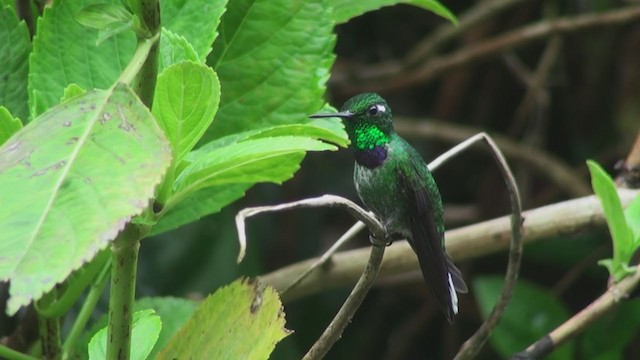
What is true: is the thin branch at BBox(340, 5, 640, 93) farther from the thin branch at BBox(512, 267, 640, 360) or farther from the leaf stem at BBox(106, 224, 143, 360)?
the leaf stem at BBox(106, 224, 143, 360)

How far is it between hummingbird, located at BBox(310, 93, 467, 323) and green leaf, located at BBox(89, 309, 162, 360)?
399mm

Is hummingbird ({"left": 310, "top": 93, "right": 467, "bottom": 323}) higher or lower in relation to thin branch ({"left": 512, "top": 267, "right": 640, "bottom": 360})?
higher

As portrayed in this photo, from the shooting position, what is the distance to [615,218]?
1.22 meters

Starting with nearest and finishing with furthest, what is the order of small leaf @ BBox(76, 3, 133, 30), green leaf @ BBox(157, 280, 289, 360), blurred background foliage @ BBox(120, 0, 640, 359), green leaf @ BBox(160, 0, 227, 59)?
small leaf @ BBox(76, 3, 133, 30) → green leaf @ BBox(157, 280, 289, 360) → green leaf @ BBox(160, 0, 227, 59) → blurred background foliage @ BBox(120, 0, 640, 359)

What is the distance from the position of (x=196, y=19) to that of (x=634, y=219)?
60cm

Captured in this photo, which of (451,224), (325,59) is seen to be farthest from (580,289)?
(325,59)

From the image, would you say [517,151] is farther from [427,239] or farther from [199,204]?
[199,204]

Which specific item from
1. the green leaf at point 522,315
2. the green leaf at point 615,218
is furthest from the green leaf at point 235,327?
A: the green leaf at point 522,315

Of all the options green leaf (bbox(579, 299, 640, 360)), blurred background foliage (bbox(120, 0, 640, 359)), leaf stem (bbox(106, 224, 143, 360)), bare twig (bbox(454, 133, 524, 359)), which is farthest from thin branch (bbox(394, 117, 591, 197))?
leaf stem (bbox(106, 224, 143, 360))

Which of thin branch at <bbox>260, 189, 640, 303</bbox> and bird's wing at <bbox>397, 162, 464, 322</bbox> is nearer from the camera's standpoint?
bird's wing at <bbox>397, 162, 464, 322</bbox>

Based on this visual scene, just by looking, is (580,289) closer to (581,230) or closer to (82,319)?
(581,230)

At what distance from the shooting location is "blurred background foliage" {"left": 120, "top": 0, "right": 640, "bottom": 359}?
2342mm

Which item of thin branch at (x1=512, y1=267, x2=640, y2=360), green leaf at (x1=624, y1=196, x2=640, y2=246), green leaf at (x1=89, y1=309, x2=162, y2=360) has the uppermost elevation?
green leaf at (x1=89, y1=309, x2=162, y2=360)

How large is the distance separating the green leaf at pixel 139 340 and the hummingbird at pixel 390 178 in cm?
40
